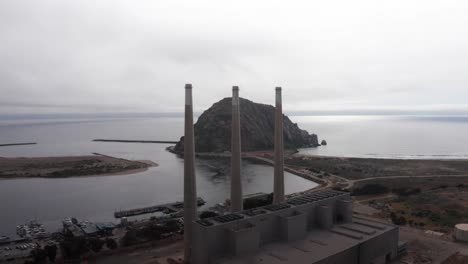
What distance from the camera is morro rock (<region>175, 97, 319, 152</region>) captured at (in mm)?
110625

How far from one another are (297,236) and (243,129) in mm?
93941

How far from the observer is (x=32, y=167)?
7819 cm

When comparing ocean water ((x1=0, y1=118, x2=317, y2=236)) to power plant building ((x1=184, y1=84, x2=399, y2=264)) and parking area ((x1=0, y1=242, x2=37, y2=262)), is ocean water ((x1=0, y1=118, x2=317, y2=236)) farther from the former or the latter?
power plant building ((x1=184, y1=84, x2=399, y2=264))

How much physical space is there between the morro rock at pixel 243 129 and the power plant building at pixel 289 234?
81.7 m

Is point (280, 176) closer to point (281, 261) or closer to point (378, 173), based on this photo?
point (281, 261)

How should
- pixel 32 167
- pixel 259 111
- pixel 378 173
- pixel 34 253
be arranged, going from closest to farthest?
pixel 34 253, pixel 378 173, pixel 32 167, pixel 259 111

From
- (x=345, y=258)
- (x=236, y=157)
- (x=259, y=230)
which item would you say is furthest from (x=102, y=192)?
(x=345, y=258)

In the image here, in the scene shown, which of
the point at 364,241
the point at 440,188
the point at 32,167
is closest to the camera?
the point at 364,241

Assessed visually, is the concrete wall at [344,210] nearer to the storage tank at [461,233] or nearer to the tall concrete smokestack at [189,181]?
the storage tank at [461,233]

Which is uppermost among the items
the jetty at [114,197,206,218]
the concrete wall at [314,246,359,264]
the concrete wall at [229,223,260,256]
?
the concrete wall at [229,223,260,256]

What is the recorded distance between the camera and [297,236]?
2200 centimetres

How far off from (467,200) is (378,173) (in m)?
27.4

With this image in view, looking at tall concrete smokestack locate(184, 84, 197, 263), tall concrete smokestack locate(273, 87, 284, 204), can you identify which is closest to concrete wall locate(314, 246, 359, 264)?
tall concrete smokestack locate(184, 84, 197, 263)

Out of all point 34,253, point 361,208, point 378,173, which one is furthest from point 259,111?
point 34,253
